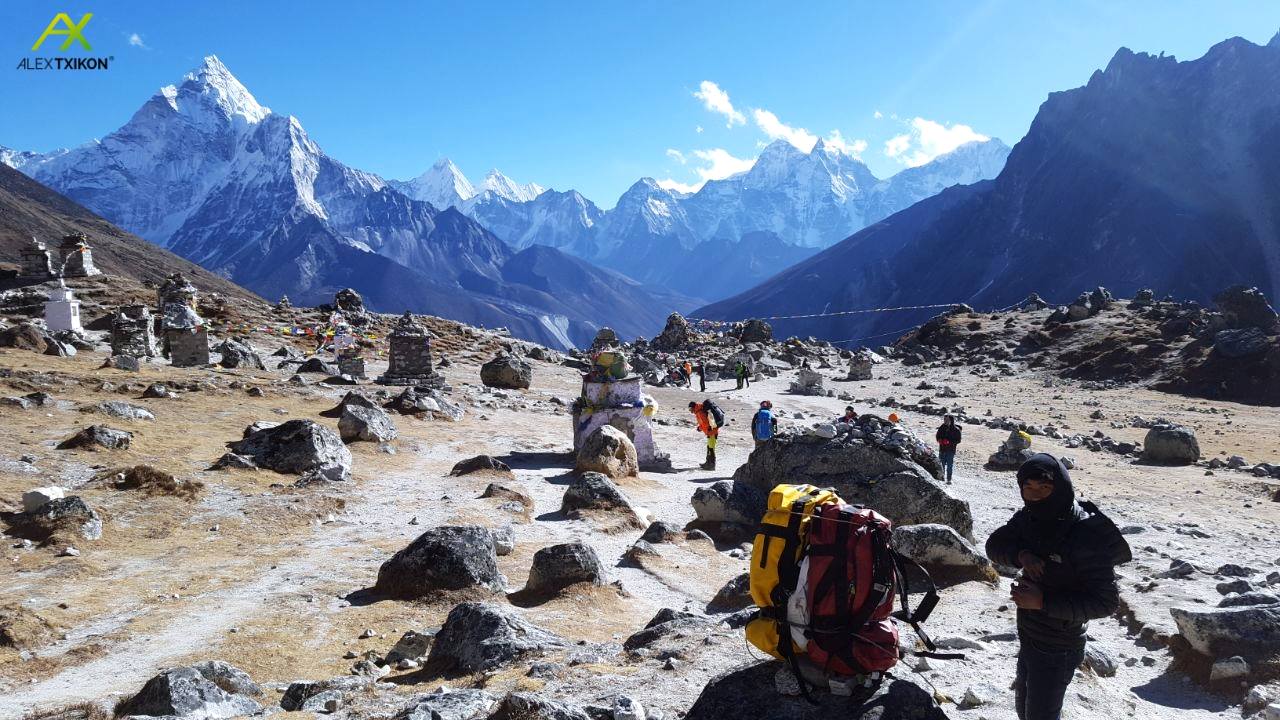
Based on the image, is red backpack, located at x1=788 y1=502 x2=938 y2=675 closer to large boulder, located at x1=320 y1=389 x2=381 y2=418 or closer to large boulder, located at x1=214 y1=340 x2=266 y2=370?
large boulder, located at x1=320 y1=389 x2=381 y2=418

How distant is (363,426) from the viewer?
1497cm

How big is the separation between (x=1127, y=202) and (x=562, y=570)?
447ft

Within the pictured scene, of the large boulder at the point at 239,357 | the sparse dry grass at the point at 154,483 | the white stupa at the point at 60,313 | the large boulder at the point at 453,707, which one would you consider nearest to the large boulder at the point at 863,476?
the large boulder at the point at 453,707

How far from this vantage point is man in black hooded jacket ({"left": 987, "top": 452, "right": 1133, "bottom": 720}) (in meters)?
3.84

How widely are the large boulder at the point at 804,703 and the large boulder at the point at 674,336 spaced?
5278 cm

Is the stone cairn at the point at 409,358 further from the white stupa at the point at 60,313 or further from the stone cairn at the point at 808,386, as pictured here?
the stone cairn at the point at 808,386

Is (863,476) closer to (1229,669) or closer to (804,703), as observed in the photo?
(1229,669)

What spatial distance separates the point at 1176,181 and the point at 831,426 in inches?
5201

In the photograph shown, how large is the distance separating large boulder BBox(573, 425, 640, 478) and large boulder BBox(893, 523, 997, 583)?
21.8ft

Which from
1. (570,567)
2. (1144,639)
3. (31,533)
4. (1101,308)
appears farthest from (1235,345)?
(31,533)

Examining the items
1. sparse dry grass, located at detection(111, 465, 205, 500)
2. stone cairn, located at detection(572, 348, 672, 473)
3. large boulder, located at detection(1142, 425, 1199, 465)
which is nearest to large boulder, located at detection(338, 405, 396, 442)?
stone cairn, located at detection(572, 348, 672, 473)

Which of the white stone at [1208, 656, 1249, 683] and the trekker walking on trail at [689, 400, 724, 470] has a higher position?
the trekker walking on trail at [689, 400, 724, 470]

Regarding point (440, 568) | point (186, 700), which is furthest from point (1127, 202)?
point (186, 700)

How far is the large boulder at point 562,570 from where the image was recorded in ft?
25.1
